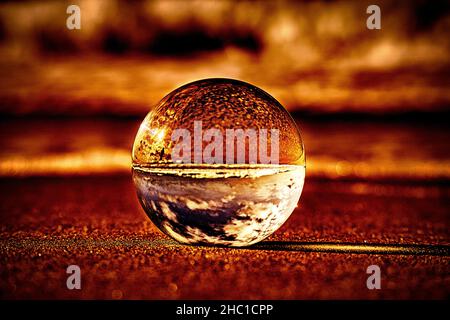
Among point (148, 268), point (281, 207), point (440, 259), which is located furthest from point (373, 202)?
point (148, 268)

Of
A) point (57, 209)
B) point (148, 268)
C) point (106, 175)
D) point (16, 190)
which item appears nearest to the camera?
point (148, 268)

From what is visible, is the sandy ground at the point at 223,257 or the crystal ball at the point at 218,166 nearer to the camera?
the sandy ground at the point at 223,257

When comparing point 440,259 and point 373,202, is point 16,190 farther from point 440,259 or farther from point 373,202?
point 440,259

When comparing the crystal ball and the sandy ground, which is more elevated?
the crystal ball

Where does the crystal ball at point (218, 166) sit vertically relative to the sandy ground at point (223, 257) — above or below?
above

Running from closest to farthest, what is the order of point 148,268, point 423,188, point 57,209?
point 148,268 → point 57,209 → point 423,188

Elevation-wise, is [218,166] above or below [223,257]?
above

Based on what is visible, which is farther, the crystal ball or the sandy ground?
the crystal ball
